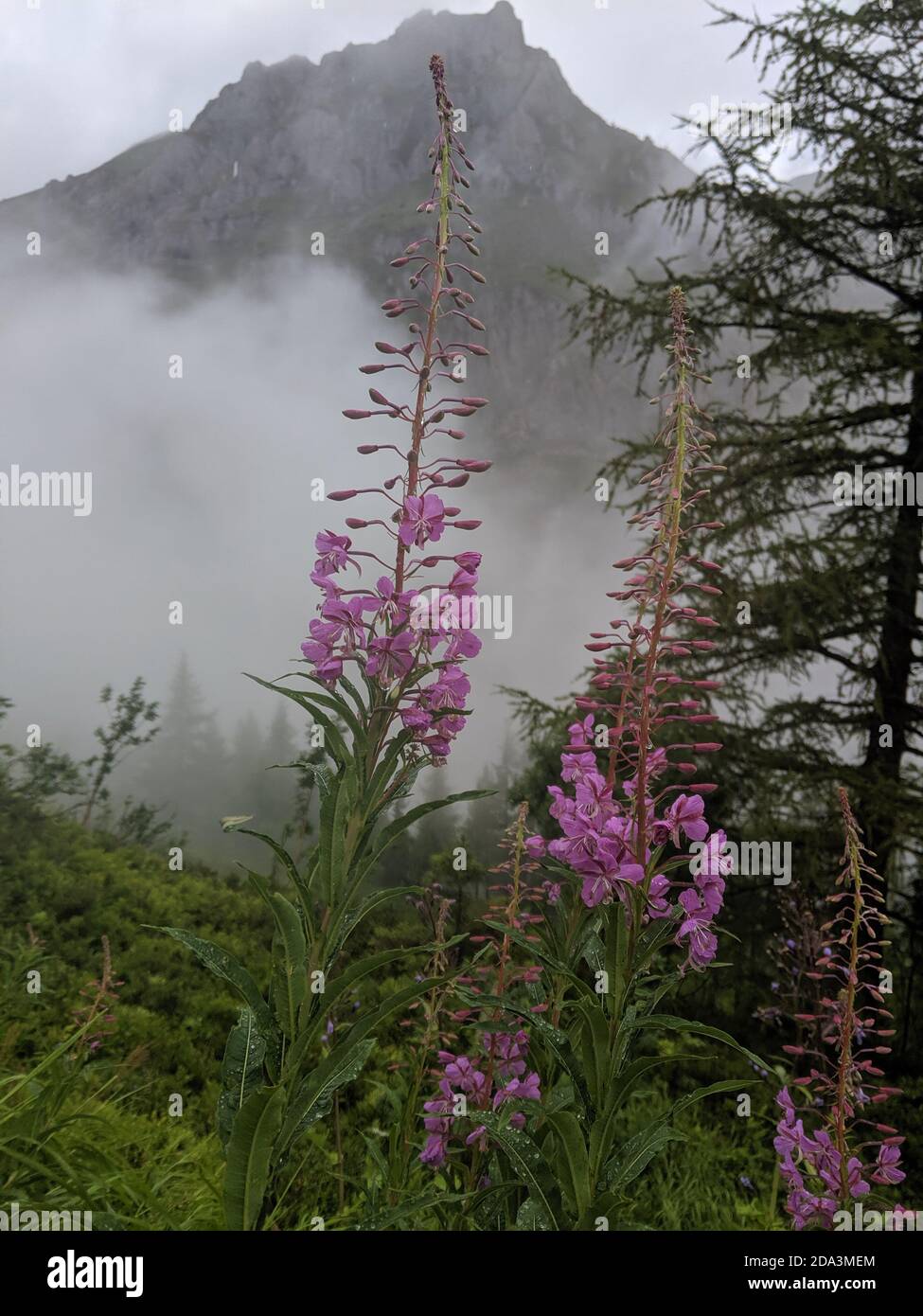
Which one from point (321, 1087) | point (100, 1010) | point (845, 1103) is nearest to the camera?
point (321, 1087)

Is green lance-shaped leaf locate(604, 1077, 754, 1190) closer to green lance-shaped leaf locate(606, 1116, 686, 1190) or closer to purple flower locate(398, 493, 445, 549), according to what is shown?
green lance-shaped leaf locate(606, 1116, 686, 1190)

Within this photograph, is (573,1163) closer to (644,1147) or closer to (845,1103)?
(644,1147)

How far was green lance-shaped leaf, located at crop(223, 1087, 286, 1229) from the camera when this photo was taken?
153 centimetres

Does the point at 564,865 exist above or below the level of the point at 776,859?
above

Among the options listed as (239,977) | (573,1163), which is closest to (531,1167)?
(573,1163)

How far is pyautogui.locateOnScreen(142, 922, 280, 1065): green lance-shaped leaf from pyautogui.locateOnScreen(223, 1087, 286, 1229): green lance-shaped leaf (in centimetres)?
18

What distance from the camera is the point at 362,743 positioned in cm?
191

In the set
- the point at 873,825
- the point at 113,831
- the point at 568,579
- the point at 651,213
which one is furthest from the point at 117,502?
the point at 873,825

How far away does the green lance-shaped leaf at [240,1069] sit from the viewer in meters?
1.70

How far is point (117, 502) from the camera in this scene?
181ft

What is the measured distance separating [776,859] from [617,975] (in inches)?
201

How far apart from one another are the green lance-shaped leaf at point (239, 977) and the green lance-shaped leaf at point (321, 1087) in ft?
0.39

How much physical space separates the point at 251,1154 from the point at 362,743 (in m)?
0.84
